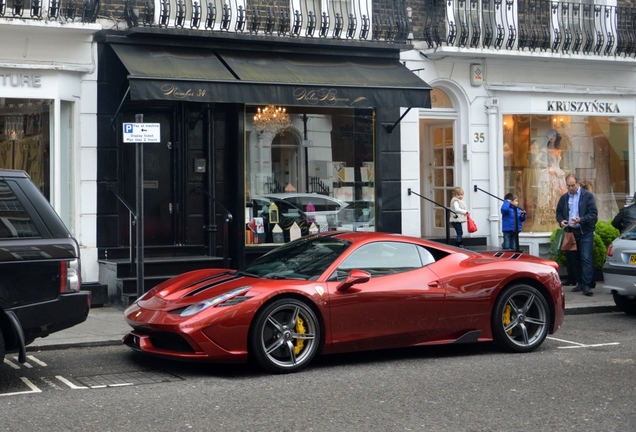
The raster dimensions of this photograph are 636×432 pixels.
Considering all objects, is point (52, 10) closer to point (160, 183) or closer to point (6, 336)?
point (160, 183)

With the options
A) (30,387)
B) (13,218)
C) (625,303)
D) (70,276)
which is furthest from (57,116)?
(625,303)

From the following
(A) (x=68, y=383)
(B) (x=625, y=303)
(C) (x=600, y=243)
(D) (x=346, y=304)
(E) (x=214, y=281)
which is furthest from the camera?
(C) (x=600, y=243)

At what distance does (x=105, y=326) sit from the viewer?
1158cm

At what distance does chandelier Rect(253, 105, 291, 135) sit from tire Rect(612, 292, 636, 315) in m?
6.08

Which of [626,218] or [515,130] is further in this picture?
[515,130]

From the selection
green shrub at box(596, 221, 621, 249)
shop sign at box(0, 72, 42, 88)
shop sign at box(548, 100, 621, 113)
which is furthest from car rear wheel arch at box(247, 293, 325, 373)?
shop sign at box(548, 100, 621, 113)

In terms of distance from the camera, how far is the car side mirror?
8.73m

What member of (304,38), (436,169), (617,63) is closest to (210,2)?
(304,38)

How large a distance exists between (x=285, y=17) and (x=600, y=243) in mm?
6677

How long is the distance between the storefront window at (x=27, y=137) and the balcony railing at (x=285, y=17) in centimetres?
201

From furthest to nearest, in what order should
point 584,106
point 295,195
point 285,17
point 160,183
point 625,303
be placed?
point 584,106 → point 295,195 → point 285,17 → point 160,183 → point 625,303

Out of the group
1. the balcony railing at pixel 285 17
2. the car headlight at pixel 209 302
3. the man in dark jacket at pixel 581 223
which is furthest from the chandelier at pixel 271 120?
the car headlight at pixel 209 302

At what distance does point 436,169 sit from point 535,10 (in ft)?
11.5

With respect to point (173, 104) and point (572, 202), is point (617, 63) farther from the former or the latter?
point (173, 104)
